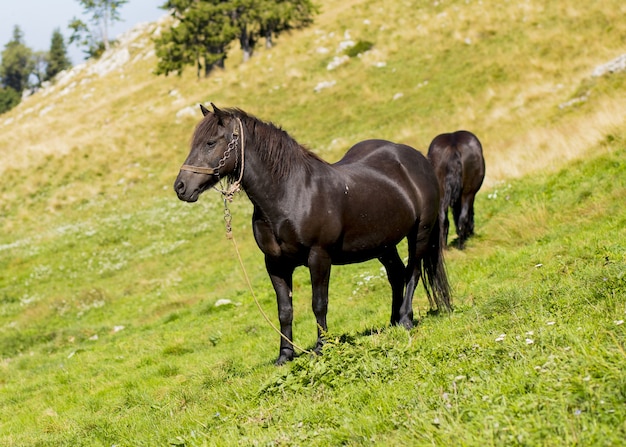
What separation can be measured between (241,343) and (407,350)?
4.90 metres

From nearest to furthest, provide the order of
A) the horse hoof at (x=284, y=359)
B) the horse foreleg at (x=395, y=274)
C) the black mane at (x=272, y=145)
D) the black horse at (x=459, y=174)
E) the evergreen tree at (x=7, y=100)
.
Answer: the black mane at (x=272, y=145) < the horse hoof at (x=284, y=359) < the horse foreleg at (x=395, y=274) < the black horse at (x=459, y=174) < the evergreen tree at (x=7, y=100)

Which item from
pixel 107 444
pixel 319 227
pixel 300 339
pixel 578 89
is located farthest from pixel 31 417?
pixel 578 89

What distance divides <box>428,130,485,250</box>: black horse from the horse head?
7.12 m

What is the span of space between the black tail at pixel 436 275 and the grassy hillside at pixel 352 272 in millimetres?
472

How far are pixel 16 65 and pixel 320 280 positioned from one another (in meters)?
128

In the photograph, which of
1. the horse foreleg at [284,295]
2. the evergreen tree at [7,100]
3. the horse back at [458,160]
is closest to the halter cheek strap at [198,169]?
the horse foreleg at [284,295]

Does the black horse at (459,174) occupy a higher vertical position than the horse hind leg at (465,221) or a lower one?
higher

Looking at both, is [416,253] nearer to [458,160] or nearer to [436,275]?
[436,275]

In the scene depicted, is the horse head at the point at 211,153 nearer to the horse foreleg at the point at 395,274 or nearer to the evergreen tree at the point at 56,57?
the horse foreleg at the point at 395,274

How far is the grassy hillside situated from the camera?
16.2 feet

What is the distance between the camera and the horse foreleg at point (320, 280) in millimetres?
7207

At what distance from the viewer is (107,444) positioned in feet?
21.9

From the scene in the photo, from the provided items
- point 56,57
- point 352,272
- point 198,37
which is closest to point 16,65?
point 56,57

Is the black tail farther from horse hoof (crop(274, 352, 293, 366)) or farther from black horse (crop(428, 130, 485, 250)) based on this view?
black horse (crop(428, 130, 485, 250))
